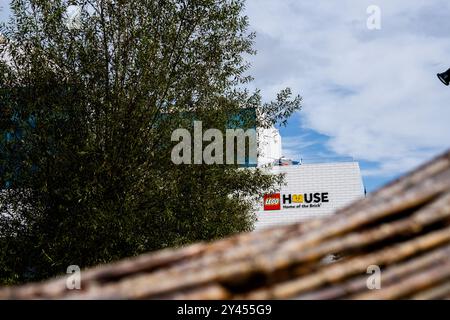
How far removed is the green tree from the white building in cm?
3604

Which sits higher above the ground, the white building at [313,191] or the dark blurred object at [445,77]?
the white building at [313,191]

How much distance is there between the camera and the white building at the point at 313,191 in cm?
5047

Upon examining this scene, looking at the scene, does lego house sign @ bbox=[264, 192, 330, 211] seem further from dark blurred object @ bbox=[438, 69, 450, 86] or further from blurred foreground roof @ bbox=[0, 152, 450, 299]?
blurred foreground roof @ bbox=[0, 152, 450, 299]

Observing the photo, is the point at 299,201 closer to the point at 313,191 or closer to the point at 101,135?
the point at 313,191

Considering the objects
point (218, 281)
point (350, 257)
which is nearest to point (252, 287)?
point (218, 281)

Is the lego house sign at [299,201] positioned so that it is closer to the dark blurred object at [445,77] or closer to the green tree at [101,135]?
the green tree at [101,135]

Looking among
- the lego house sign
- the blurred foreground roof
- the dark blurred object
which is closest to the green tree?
the dark blurred object

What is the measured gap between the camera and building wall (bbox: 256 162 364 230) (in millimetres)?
50469

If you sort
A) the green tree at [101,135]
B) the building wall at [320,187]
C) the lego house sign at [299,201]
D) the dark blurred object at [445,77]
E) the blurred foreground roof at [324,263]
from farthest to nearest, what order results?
the lego house sign at [299,201]
the building wall at [320,187]
the green tree at [101,135]
the dark blurred object at [445,77]
the blurred foreground roof at [324,263]

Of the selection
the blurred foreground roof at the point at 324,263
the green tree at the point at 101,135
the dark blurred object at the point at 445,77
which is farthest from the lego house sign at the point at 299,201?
the blurred foreground roof at the point at 324,263

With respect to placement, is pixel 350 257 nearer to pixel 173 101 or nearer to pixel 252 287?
pixel 252 287

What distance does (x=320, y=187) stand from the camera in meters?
51.0

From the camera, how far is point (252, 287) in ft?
4.08

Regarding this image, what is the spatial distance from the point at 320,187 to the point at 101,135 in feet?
131
